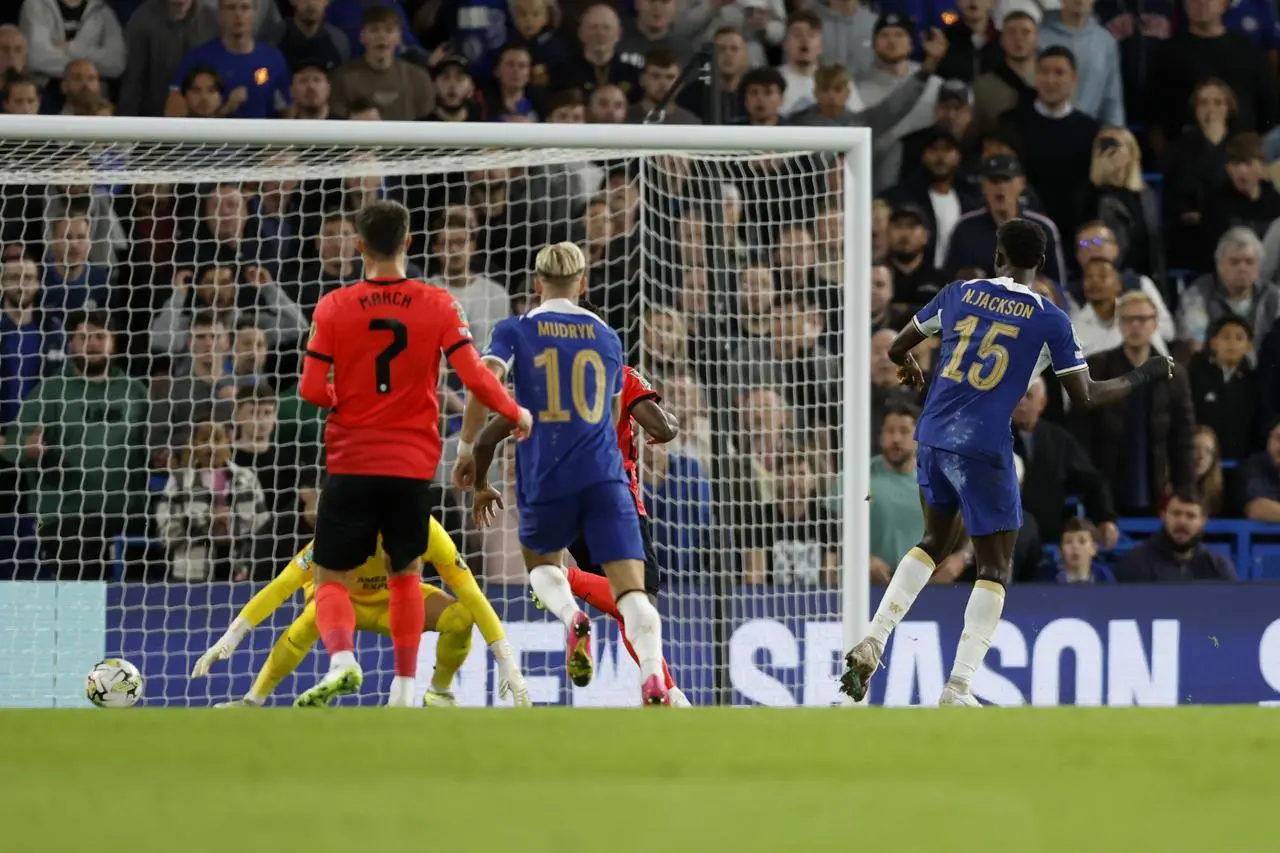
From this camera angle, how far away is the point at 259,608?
27.2 ft

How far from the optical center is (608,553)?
7.08 metres

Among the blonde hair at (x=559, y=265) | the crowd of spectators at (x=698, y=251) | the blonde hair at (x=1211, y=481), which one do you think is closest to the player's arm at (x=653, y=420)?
the blonde hair at (x=559, y=265)

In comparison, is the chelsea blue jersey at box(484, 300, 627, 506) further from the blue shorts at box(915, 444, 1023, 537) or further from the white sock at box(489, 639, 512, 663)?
the white sock at box(489, 639, 512, 663)

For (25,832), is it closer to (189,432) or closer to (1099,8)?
(189,432)

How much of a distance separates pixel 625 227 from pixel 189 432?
230cm

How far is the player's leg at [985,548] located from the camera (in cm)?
744

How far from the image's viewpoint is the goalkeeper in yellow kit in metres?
8.05

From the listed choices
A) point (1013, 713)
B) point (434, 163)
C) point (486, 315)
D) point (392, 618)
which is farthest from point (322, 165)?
point (1013, 713)

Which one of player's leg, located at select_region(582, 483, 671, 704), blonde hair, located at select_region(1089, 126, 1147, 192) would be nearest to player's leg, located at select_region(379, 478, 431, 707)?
player's leg, located at select_region(582, 483, 671, 704)

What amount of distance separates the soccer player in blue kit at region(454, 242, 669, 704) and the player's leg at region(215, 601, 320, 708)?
4.11ft

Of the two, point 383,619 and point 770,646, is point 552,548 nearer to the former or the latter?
point 383,619

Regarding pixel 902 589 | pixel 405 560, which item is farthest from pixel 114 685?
pixel 902 589

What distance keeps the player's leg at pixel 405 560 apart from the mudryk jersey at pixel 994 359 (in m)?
2.00

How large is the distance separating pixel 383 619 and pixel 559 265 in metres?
1.94
